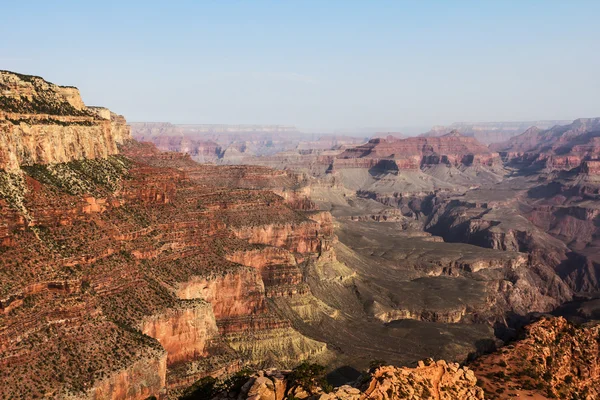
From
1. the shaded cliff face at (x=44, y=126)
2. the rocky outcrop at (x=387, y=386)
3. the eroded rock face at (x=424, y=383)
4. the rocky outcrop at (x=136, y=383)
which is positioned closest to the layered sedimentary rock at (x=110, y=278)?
the rocky outcrop at (x=136, y=383)

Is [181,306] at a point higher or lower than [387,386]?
lower

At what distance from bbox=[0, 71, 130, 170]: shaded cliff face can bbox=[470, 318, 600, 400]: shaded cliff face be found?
2443 inches

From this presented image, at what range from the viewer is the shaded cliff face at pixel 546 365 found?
54656 millimetres

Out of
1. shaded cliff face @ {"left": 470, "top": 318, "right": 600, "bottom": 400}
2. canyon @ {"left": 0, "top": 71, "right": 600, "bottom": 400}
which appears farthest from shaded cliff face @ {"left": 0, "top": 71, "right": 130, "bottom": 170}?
shaded cliff face @ {"left": 470, "top": 318, "right": 600, "bottom": 400}

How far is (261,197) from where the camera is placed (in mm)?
144250

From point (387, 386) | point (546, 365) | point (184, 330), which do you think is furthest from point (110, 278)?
point (546, 365)

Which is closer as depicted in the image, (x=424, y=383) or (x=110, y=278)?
(x=424, y=383)

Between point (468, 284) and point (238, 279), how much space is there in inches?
3856

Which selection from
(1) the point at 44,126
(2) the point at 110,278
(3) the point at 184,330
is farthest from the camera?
(1) the point at 44,126

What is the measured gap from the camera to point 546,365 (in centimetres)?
5962

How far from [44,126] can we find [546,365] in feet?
237

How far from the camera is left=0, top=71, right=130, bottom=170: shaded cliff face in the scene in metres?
74.5

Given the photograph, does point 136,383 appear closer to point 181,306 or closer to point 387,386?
point 181,306

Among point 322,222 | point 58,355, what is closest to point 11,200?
point 58,355
